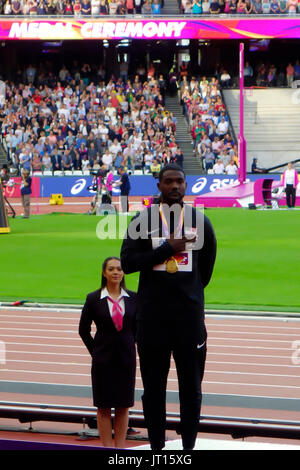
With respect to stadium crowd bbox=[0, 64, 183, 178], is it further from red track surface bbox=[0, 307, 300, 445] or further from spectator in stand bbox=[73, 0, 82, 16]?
red track surface bbox=[0, 307, 300, 445]

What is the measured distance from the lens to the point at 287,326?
1153 cm

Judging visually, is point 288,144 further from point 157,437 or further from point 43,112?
point 157,437

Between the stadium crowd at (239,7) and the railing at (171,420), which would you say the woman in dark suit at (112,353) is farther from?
the stadium crowd at (239,7)

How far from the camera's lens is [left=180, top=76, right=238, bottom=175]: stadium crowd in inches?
1671

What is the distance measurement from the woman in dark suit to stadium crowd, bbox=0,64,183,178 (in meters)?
34.4

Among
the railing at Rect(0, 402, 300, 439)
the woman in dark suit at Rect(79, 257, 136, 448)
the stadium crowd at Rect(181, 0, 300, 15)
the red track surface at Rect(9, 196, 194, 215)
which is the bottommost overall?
the red track surface at Rect(9, 196, 194, 215)

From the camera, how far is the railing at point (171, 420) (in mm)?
6293

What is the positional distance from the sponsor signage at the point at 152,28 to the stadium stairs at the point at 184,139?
3679mm

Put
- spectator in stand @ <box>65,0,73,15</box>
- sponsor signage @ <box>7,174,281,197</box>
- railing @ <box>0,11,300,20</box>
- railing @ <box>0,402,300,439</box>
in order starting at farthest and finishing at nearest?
spectator in stand @ <box>65,0,73,15</box> → railing @ <box>0,11,300,20</box> → sponsor signage @ <box>7,174,281,197</box> → railing @ <box>0,402,300,439</box>

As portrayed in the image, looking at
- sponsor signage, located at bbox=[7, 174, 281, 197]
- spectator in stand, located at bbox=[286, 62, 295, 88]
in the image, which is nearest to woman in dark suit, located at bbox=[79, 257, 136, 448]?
sponsor signage, located at bbox=[7, 174, 281, 197]

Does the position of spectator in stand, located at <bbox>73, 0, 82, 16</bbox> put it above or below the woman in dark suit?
above

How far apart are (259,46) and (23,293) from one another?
41722mm

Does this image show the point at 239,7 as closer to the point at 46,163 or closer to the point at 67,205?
the point at 46,163
